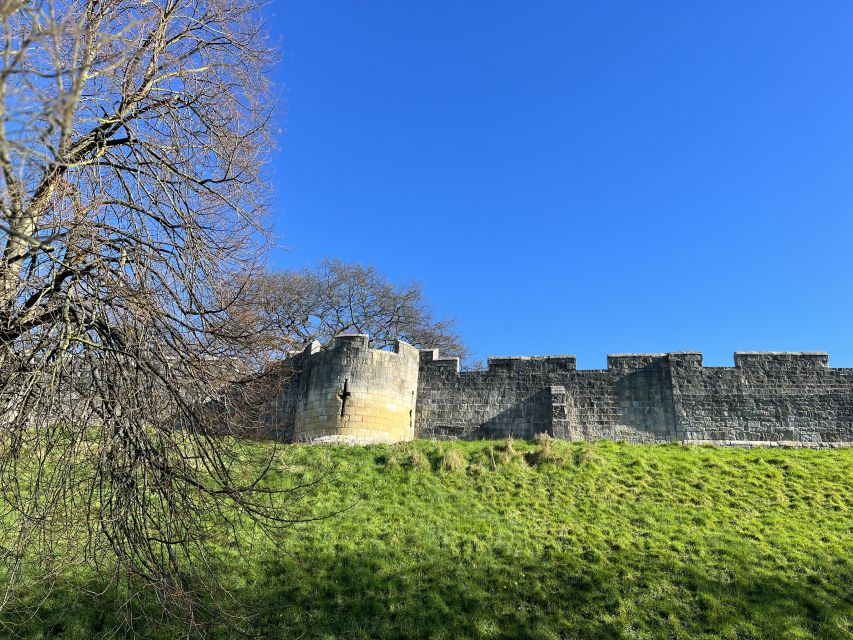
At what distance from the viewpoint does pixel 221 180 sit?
6.92 metres

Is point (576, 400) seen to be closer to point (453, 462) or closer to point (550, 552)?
point (453, 462)

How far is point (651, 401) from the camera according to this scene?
16.5 meters

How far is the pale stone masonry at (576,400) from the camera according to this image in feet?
52.2

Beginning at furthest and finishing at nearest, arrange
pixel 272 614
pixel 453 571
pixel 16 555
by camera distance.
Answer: pixel 453 571
pixel 272 614
pixel 16 555

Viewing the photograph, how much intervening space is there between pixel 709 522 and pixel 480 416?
23.4 ft

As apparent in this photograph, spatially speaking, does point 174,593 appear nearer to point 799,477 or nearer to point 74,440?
point 74,440

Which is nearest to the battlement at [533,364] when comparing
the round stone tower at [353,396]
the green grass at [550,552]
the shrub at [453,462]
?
the round stone tower at [353,396]

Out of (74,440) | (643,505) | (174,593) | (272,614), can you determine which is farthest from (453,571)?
(74,440)

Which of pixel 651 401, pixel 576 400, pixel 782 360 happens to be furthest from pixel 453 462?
pixel 782 360

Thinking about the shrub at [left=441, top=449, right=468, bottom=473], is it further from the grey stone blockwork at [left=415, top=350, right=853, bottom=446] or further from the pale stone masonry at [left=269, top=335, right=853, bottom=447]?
the grey stone blockwork at [left=415, top=350, right=853, bottom=446]

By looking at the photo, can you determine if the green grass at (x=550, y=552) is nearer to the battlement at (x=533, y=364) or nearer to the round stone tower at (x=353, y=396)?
the round stone tower at (x=353, y=396)

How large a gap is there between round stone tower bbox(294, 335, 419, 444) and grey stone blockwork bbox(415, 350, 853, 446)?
48.5 inches

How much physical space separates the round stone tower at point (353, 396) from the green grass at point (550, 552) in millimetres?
1755

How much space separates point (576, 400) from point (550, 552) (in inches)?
281
